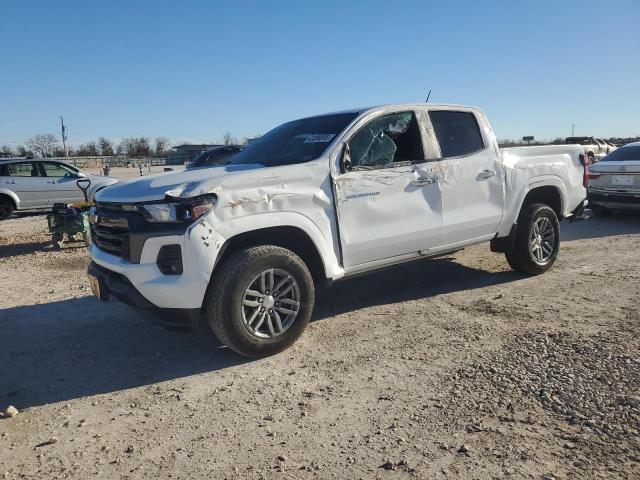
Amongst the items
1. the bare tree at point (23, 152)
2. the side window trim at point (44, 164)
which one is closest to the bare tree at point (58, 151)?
the bare tree at point (23, 152)

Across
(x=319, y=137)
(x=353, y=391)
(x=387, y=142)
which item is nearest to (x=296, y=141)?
(x=319, y=137)

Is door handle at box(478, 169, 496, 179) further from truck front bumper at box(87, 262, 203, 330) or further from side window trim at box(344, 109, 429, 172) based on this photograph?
truck front bumper at box(87, 262, 203, 330)

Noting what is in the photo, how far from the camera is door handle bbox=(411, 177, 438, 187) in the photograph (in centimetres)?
481

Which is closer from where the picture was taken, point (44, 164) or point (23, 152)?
point (44, 164)

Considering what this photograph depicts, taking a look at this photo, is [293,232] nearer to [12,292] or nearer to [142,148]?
[12,292]

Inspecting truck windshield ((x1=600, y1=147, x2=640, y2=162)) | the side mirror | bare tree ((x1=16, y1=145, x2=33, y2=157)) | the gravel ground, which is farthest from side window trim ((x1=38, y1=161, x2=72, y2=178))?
bare tree ((x1=16, y1=145, x2=33, y2=157))

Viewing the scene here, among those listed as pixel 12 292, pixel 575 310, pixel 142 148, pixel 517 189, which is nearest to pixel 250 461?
pixel 575 310

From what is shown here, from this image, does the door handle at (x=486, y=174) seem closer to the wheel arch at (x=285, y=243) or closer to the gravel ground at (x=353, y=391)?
the gravel ground at (x=353, y=391)

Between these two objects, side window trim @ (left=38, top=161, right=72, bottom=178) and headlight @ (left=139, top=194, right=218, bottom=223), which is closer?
headlight @ (left=139, top=194, right=218, bottom=223)

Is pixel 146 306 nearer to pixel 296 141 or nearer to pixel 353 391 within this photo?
pixel 353 391

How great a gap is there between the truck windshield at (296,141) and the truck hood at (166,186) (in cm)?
69

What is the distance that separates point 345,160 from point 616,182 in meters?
7.94

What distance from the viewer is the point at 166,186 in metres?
3.80

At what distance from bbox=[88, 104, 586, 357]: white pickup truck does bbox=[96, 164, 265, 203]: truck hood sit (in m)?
0.01
